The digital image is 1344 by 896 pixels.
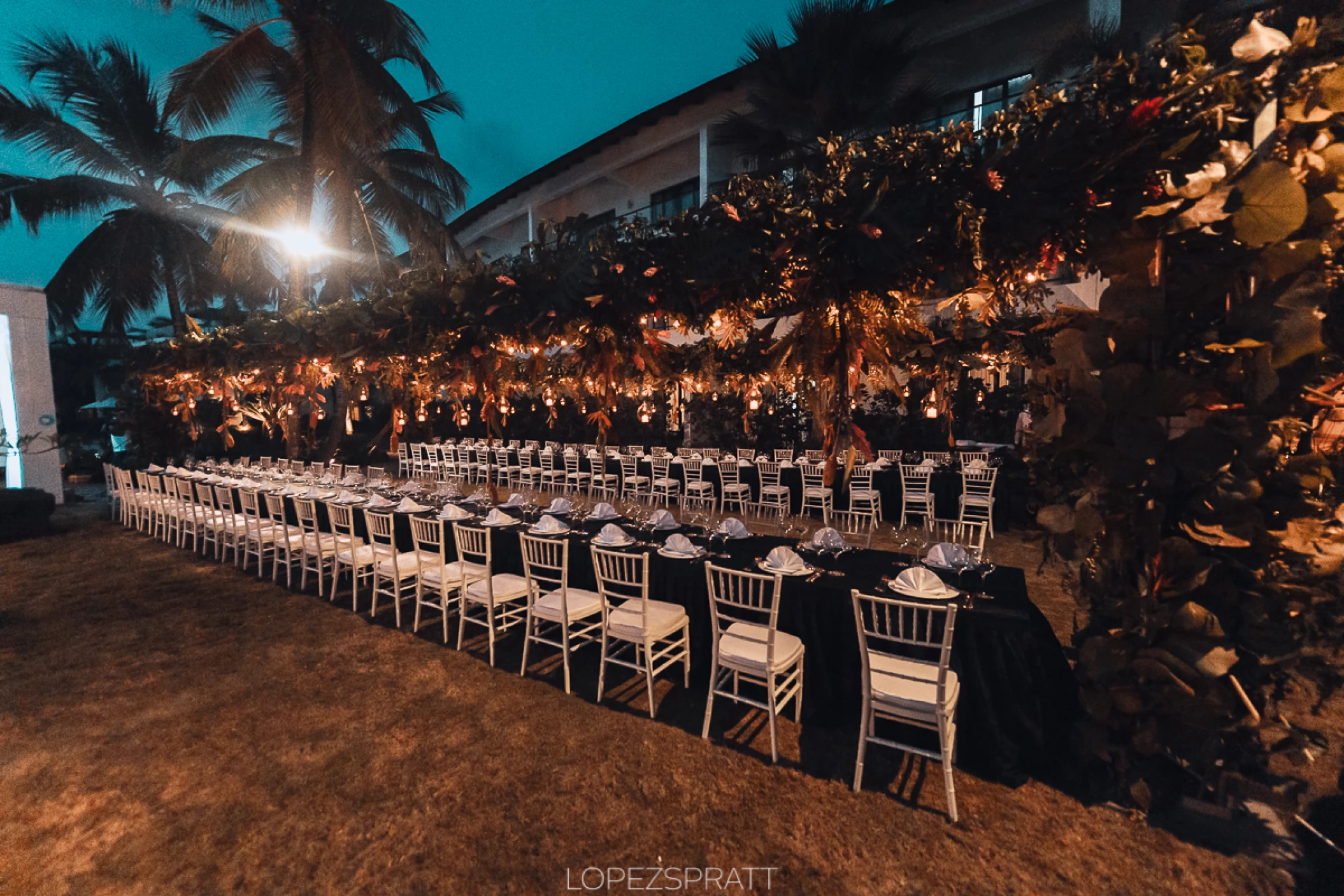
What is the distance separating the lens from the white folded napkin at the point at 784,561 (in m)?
3.30

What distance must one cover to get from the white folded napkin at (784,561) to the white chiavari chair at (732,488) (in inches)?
197

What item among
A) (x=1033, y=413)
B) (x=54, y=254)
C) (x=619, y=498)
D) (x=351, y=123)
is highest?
(x=54, y=254)

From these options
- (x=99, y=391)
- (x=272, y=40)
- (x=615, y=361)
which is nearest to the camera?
(x=615, y=361)

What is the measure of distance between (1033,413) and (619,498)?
27.2 ft

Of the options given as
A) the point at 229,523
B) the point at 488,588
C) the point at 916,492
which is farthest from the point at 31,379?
the point at 916,492

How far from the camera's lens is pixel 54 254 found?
311 ft

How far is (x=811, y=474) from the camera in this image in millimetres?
8547

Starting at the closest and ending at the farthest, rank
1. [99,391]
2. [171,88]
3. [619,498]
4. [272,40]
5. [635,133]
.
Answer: [171,88] → [272,40] → [619,498] → [635,133] → [99,391]

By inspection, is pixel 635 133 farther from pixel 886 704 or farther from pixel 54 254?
pixel 54 254

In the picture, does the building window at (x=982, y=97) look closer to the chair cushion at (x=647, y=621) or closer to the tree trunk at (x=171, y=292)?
the chair cushion at (x=647, y=621)

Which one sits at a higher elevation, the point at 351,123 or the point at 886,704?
the point at 351,123

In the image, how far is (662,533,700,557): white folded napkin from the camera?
3.74m

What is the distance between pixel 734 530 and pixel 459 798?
2.40 meters

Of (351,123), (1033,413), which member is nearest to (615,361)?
(1033,413)
